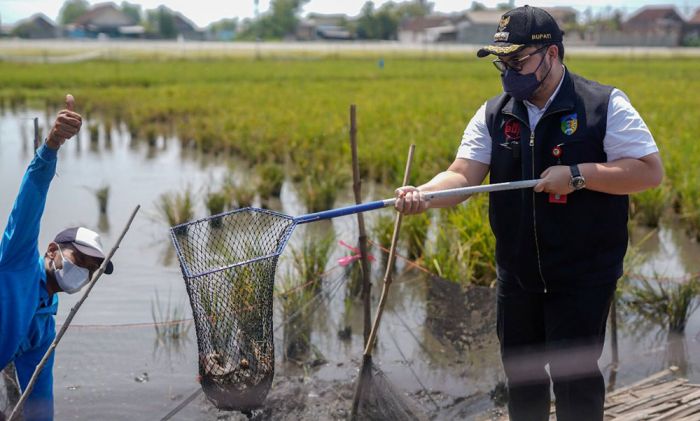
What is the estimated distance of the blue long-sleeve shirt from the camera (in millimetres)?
2850

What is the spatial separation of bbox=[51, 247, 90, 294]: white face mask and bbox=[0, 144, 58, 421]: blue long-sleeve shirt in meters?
0.06

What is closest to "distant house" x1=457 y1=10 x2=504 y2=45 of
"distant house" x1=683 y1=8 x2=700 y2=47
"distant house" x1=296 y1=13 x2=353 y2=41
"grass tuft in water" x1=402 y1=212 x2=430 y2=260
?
"distant house" x1=683 y1=8 x2=700 y2=47

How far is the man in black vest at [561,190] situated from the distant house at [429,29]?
86.7 meters

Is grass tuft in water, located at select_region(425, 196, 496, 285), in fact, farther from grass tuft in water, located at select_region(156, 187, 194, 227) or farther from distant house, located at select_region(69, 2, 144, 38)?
distant house, located at select_region(69, 2, 144, 38)

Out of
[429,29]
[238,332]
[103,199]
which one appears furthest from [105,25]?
[238,332]

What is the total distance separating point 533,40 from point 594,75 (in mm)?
25284

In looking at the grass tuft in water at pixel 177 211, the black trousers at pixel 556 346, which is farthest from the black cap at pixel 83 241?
the grass tuft in water at pixel 177 211

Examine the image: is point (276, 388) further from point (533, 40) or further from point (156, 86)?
point (156, 86)

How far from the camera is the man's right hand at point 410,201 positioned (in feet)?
9.80

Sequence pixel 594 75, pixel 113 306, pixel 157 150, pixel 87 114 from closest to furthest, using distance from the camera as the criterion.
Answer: pixel 113 306
pixel 157 150
pixel 87 114
pixel 594 75

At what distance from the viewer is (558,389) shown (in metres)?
3.09

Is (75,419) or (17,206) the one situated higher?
(17,206)

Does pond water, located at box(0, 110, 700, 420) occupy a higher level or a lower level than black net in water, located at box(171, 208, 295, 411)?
lower

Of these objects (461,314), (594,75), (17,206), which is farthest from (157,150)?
(594,75)
